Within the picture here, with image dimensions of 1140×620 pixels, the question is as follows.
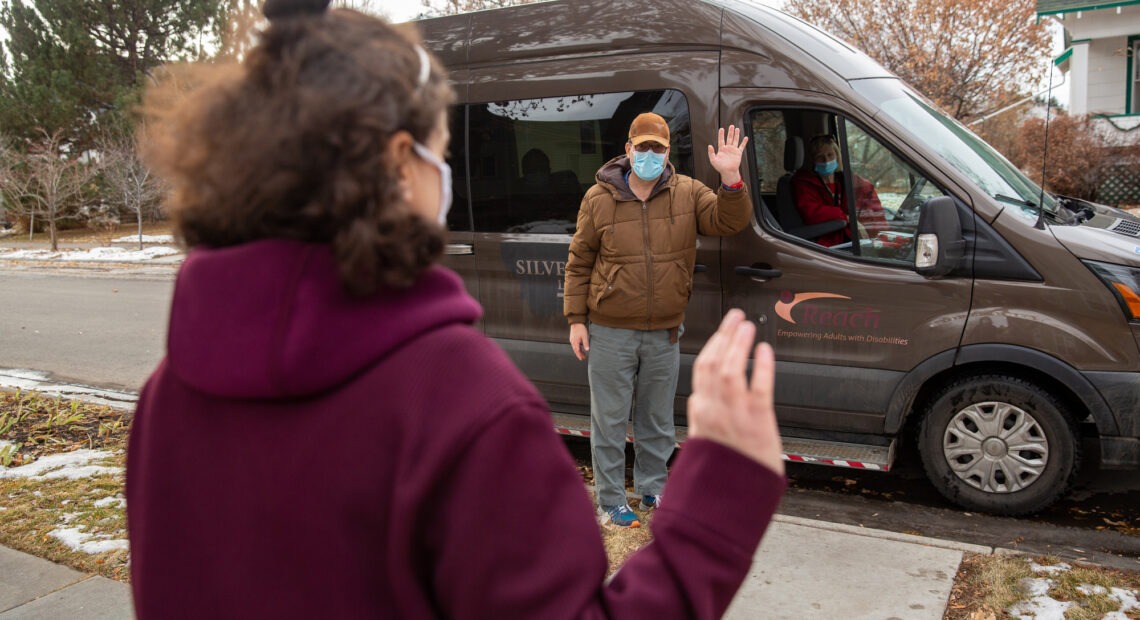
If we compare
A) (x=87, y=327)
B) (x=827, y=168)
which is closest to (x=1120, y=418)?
(x=827, y=168)

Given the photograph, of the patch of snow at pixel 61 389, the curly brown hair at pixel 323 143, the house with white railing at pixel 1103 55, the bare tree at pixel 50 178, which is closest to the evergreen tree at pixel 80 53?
the bare tree at pixel 50 178

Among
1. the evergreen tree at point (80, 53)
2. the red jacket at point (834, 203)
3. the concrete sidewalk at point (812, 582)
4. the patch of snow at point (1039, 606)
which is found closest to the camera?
the patch of snow at point (1039, 606)

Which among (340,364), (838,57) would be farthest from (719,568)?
(838,57)

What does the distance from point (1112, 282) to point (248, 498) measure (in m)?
4.42

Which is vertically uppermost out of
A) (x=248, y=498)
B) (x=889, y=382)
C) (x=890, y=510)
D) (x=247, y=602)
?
(x=248, y=498)

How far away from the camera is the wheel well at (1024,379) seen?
4.67 metres

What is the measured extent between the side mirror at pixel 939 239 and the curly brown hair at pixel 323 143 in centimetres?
384

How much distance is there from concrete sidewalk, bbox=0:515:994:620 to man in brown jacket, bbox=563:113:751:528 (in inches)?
35.0

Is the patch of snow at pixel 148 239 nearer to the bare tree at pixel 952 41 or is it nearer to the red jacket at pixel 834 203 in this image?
the bare tree at pixel 952 41

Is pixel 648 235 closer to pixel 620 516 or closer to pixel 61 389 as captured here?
pixel 620 516

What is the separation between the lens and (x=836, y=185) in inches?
205

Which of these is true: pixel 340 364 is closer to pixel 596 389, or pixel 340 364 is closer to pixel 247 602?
pixel 247 602

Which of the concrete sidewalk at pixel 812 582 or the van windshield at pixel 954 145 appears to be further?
the van windshield at pixel 954 145

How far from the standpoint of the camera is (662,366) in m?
4.66
